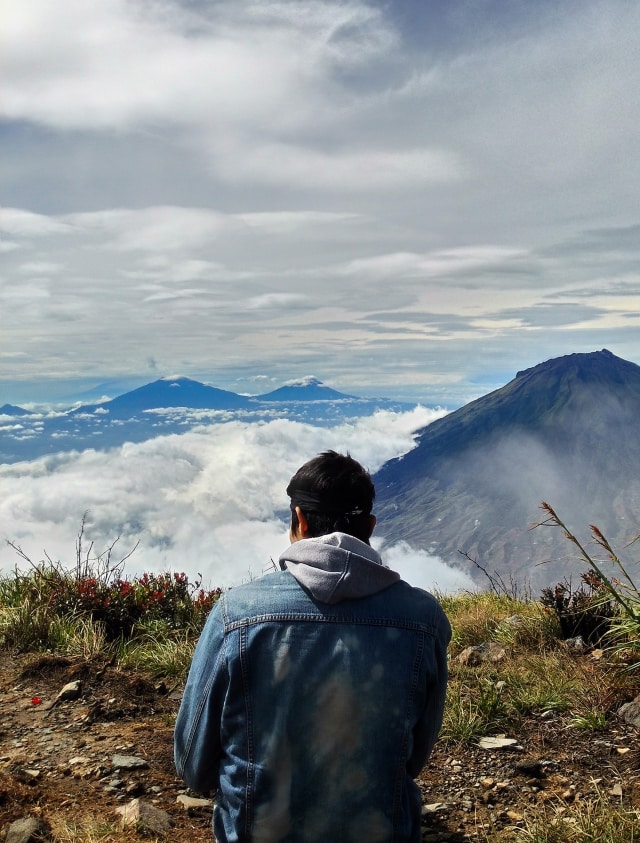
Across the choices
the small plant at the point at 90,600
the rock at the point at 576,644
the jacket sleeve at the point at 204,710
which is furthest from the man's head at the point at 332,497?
the small plant at the point at 90,600

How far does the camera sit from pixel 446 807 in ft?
12.8

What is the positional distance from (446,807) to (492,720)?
96 cm

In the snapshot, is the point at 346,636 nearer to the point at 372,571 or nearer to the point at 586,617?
the point at 372,571

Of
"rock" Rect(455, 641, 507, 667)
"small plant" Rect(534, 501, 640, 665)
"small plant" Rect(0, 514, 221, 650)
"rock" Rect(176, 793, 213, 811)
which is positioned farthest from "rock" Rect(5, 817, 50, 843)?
"rock" Rect(455, 641, 507, 667)

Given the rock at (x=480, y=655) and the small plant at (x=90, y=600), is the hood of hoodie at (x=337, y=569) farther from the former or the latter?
the small plant at (x=90, y=600)

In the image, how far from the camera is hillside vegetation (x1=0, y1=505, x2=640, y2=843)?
12.0 ft

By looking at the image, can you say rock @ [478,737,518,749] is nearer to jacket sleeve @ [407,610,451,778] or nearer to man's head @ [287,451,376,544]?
jacket sleeve @ [407,610,451,778]

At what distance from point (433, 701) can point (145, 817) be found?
1.83 m

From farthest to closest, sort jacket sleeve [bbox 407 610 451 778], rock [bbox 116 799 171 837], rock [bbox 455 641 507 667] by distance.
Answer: rock [bbox 455 641 507 667] < rock [bbox 116 799 171 837] < jacket sleeve [bbox 407 610 451 778]

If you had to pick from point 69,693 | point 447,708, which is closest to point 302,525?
point 447,708

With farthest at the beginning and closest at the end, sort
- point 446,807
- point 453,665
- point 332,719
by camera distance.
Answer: point 453,665
point 446,807
point 332,719

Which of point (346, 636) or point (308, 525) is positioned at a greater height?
point (308, 525)

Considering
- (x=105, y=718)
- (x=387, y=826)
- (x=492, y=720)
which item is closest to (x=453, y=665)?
(x=492, y=720)

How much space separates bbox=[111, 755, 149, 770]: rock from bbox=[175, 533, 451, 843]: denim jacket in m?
2.01
